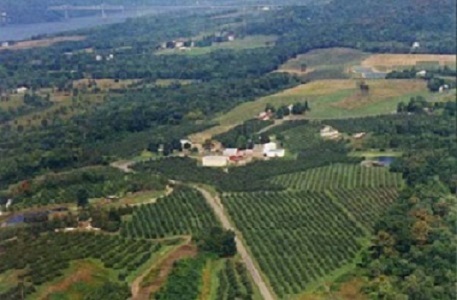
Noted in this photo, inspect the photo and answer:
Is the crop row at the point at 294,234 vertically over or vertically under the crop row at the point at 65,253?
under

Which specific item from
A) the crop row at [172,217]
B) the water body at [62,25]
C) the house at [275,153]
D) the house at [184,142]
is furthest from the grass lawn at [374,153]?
the water body at [62,25]

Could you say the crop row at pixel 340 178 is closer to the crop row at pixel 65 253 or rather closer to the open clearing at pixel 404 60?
the crop row at pixel 65 253

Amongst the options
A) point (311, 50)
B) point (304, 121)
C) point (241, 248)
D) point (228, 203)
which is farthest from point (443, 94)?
point (241, 248)

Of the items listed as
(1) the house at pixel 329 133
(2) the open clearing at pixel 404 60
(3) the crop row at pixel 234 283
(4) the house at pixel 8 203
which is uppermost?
(3) the crop row at pixel 234 283

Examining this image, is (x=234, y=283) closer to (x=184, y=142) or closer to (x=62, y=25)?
(x=184, y=142)

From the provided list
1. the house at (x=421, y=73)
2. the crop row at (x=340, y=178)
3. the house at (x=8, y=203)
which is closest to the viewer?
the house at (x=8, y=203)

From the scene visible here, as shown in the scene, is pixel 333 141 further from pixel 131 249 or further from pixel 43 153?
pixel 131 249

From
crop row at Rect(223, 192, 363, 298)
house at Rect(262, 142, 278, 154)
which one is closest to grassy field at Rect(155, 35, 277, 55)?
house at Rect(262, 142, 278, 154)
